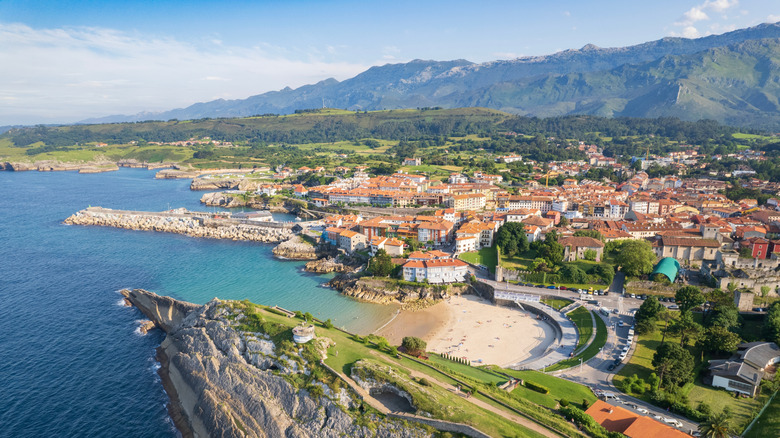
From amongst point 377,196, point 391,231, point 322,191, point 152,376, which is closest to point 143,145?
point 322,191

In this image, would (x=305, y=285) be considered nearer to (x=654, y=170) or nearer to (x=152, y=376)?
(x=152, y=376)

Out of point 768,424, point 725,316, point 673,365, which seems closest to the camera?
point 768,424

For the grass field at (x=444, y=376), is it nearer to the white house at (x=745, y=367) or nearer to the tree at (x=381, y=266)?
the white house at (x=745, y=367)

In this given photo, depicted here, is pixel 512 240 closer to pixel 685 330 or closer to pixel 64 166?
pixel 685 330

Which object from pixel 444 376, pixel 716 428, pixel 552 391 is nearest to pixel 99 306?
pixel 444 376

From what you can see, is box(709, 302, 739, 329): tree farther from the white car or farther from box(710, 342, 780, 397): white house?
the white car

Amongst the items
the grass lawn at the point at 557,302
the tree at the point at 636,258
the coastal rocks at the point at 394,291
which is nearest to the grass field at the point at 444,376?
the coastal rocks at the point at 394,291

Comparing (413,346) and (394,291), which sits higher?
(413,346)
